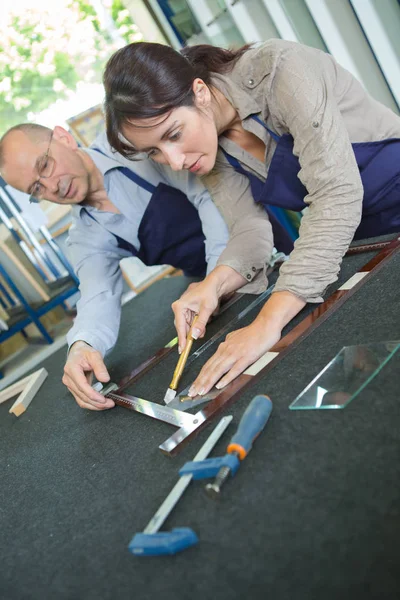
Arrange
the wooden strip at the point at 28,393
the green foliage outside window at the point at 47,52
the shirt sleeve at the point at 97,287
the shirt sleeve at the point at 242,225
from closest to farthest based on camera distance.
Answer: the shirt sleeve at the point at 242,225 → the shirt sleeve at the point at 97,287 → the wooden strip at the point at 28,393 → the green foliage outside window at the point at 47,52

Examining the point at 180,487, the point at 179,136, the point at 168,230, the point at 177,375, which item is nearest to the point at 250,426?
the point at 180,487

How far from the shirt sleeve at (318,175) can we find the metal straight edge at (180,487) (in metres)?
0.33

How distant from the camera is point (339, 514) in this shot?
0.51 meters

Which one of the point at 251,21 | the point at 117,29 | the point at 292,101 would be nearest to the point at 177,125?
the point at 292,101

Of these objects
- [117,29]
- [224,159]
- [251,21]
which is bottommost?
[224,159]

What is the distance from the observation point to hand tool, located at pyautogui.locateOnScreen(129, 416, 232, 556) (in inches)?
21.9

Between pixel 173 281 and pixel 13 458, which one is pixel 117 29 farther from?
pixel 13 458

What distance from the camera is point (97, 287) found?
1.50 meters

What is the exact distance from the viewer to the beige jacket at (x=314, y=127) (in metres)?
0.91

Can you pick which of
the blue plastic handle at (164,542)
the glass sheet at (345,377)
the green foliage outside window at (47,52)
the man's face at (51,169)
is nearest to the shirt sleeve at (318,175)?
the glass sheet at (345,377)

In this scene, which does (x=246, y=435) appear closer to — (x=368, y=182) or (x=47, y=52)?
(x=368, y=182)

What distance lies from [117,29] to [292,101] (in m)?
3.56

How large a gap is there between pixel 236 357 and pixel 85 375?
0.50 m

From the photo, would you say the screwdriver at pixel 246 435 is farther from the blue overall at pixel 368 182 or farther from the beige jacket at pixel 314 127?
the blue overall at pixel 368 182
